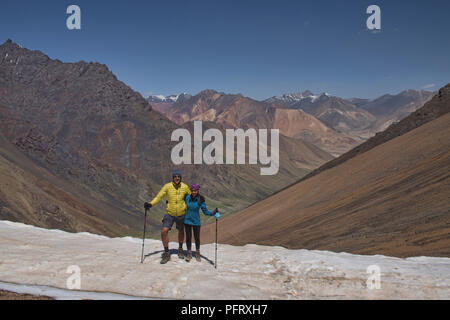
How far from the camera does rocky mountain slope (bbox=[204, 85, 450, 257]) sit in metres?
13.1

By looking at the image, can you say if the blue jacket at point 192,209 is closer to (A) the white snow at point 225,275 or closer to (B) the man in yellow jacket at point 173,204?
(B) the man in yellow jacket at point 173,204

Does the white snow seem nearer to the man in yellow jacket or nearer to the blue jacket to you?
the man in yellow jacket

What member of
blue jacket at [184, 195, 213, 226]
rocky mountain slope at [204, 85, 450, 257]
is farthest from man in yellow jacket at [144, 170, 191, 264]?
rocky mountain slope at [204, 85, 450, 257]

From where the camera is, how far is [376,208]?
1723cm

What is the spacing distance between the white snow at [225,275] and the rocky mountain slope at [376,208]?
425 centimetres

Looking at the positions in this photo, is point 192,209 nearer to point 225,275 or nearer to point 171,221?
point 171,221

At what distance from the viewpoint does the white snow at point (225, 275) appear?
266 inches

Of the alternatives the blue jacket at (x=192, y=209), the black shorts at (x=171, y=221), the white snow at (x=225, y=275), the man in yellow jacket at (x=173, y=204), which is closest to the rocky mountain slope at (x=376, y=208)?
the white snow at (x=225, y=275)

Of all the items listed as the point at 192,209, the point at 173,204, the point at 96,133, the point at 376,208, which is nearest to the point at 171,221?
the point at 173,204

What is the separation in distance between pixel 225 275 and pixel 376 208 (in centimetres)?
1185

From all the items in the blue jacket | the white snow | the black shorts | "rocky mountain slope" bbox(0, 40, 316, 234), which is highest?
"rocky mountain slope" bbox(0, 40, 316, 234)

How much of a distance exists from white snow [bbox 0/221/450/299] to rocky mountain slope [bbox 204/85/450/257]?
4250 mm

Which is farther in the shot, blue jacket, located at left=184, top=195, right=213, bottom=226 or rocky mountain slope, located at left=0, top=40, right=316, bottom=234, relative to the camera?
rocky mountain slope, located at left=0, top=40, right=316, bottom=234

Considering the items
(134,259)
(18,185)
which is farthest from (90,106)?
(134,259)
